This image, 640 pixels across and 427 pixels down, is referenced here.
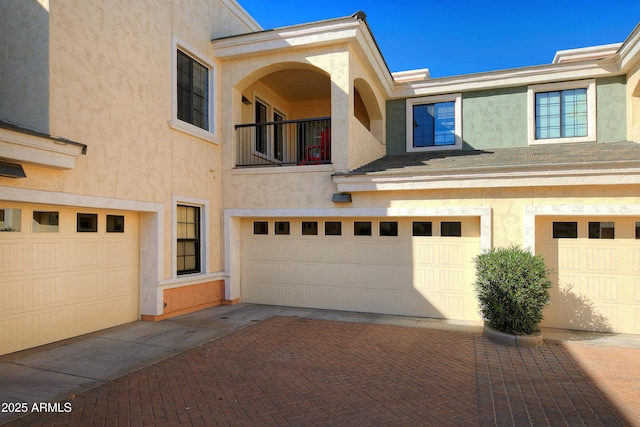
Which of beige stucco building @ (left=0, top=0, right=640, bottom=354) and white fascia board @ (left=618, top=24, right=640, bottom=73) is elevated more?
white fascia board @ (left=618, top=24, right=640, bottom=73)

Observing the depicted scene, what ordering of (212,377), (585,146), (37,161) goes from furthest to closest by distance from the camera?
(585,146), (37,161), (212,377)

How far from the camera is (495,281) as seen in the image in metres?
6.97

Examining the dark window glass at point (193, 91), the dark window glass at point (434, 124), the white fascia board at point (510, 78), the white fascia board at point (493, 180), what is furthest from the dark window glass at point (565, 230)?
the dark window glass at point (193, 91)

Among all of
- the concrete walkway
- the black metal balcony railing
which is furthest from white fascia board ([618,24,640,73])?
the black metal balcony railing

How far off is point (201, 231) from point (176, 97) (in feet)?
10.6

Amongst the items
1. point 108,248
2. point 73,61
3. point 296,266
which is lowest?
point 296,266

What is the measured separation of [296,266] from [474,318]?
Answer: 170 inches

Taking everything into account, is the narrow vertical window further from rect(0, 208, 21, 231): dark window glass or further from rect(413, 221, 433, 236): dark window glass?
rect(413, 221, 433, 236): dark window glass

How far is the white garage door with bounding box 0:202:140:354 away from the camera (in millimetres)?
6147

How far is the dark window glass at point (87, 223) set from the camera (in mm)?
7195

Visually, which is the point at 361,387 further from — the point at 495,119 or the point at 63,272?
the point at 495,119

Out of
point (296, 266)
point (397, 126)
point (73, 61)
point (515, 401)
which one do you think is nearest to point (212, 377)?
point (515, 401)

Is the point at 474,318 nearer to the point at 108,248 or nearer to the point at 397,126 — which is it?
the point at 397,126

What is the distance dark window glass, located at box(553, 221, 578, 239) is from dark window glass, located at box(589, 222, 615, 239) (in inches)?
10.8
